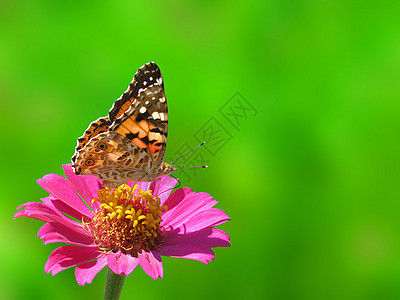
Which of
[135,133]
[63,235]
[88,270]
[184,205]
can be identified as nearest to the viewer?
[88,270]

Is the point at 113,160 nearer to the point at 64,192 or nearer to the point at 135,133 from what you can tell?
the point at 135,133

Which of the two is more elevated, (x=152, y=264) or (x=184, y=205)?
(x=184, y=205)

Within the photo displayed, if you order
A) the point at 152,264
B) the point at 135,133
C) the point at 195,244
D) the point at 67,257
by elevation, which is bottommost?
the point at 67,257

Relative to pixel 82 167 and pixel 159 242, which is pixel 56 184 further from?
pixel 159 242

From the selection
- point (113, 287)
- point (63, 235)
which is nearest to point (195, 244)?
point (113, 287)

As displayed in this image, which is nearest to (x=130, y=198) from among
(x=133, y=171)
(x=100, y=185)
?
(x=133, y=171)

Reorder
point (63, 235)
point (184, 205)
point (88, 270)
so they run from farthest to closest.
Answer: point (184, 205), point (63, 235), point (88, 270)
